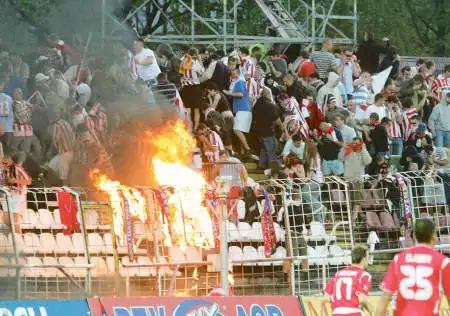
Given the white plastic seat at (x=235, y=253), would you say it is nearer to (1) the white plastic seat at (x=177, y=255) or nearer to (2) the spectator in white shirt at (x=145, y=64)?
(1) the white plastic seat at (x=177, y=255)

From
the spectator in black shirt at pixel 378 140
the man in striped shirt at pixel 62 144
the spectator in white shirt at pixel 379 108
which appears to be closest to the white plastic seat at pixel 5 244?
the man in striped shirt at pixel 62 144

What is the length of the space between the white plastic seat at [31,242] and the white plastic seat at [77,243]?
42 cm

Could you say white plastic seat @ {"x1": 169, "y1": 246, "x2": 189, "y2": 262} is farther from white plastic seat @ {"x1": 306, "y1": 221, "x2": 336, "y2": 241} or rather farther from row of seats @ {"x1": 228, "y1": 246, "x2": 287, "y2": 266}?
white plastic seat @ {"x1": 306, "y1": 221, "x2": 336, "y2": 241}

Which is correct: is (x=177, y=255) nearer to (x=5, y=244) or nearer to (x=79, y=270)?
(x=79, y=270)

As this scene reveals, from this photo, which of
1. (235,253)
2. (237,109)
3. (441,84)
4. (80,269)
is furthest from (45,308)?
(441,84)

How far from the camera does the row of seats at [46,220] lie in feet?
63.7

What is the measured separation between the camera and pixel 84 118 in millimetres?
25750

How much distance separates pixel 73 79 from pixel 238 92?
283 centimetres

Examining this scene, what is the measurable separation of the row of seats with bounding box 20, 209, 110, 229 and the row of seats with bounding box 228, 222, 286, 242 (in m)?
1.90

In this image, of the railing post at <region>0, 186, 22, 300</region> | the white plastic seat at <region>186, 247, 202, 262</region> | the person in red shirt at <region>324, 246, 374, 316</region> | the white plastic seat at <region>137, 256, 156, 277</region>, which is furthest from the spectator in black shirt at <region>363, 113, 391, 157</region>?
the person in red shirt at <region>324, 246, 374, 316</region>

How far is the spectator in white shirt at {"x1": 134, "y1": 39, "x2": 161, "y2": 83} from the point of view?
28.2 meters

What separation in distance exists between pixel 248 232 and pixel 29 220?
121 inches

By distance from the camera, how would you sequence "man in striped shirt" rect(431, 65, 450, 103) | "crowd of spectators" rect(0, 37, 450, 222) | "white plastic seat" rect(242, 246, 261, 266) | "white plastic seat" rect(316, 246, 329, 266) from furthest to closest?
"man in striped shirt" rect(431, 65, 450, 103), "crowd of spectators" rect(0, 37, 450, 222), "white plastic seat" rect(242, 246, 261, 266), "white plastic seat" rect(316, 246, 329, 266)

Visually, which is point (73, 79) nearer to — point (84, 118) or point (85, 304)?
point (84, 118)
